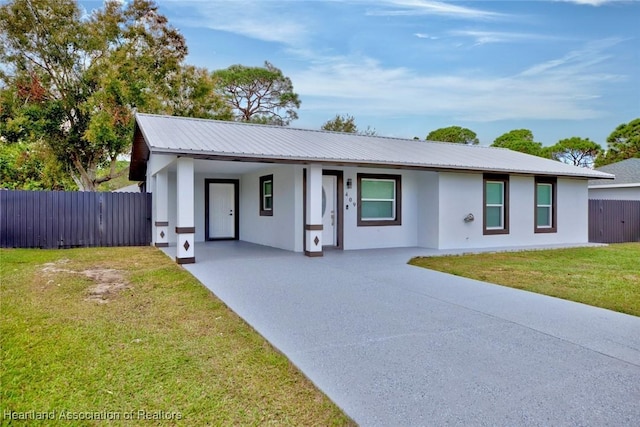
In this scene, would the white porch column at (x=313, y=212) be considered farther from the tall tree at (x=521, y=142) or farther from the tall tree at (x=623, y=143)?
the tall tree at (x=623, y=143)

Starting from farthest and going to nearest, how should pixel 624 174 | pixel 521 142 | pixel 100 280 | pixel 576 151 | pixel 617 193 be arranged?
pixel 576 151
pixel 521 142
pixel 624 174
pixel 617 193
pixel 100 280

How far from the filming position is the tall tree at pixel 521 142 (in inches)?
1286

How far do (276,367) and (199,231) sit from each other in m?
11.0

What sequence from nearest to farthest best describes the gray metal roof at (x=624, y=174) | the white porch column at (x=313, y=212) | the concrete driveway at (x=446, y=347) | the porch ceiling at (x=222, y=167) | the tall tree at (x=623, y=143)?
the concrete driveway at (x=446, y=347), the white porch column at (x=313, y=212), the porch ceiling at (x=222, y=167), the gray metal roof at (x=624, y=174), the tall tree at (x=623, y=143)

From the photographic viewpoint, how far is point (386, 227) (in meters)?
11.5

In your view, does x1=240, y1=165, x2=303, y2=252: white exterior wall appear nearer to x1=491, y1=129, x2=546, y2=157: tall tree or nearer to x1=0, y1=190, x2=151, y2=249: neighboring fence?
x1=0, y1=190, x2=151, y2=249: neighboring fence

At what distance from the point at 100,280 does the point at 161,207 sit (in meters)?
5.34

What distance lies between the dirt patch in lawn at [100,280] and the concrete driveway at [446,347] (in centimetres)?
133

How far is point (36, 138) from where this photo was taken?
1989 cm

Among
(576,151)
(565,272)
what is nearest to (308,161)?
(565,272)

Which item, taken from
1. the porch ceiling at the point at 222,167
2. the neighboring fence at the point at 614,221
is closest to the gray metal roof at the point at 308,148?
the porch ceiling at the point at 222,167

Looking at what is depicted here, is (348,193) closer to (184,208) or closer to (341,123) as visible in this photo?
(184,208)

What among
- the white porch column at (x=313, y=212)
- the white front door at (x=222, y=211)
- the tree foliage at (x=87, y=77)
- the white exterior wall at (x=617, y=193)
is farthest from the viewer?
the tree foliage at (x=87, y=77)

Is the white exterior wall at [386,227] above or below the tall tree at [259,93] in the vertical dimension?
below
